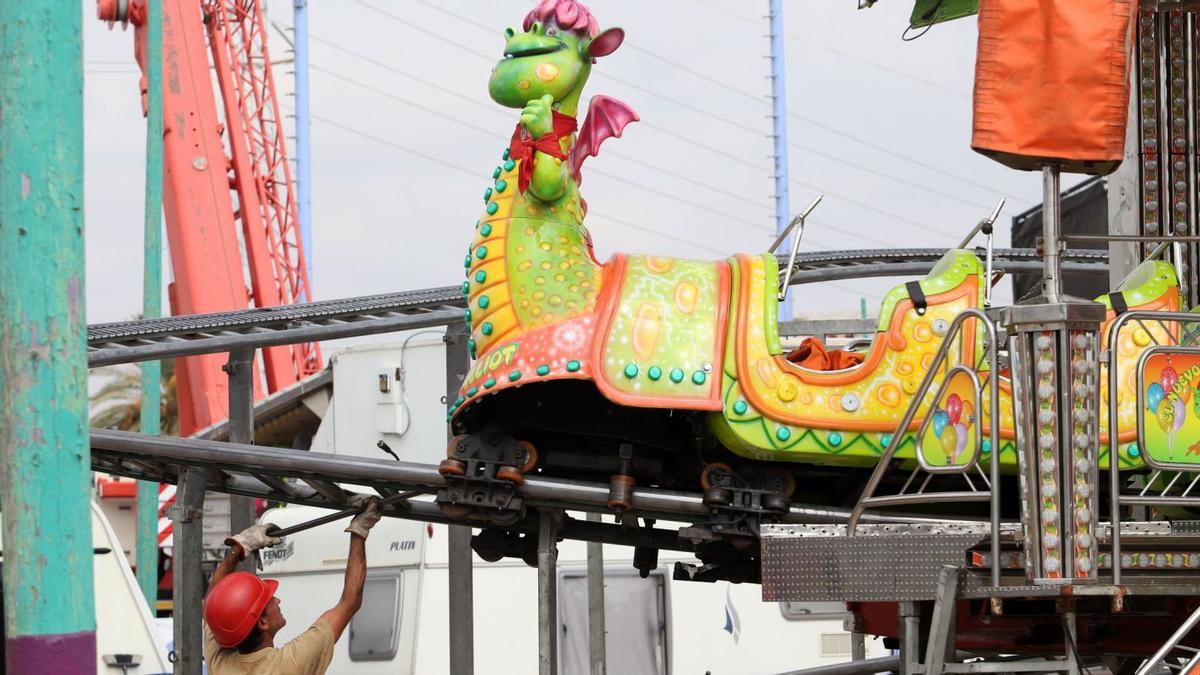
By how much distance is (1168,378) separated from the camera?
685 cm

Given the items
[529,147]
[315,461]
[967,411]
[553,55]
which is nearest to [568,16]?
[553,55]

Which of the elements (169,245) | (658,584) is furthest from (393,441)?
(169,245)

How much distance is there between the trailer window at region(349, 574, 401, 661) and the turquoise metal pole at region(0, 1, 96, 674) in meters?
7.97

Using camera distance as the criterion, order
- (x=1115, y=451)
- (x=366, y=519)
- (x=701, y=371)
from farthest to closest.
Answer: (x=366, y=519) → (x=701, y=371) → (x=1115, y=451)

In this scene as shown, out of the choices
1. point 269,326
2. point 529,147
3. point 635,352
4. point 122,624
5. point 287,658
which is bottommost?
point 122,624

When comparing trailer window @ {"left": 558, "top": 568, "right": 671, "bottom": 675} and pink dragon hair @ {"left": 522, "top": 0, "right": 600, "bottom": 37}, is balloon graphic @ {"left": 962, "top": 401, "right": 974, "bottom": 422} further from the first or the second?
trailer window @ {"left": 558, "top": 568, "right": 671, "bottom": 675}

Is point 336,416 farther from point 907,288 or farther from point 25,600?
A: point 25,600

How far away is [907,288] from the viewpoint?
7297mm

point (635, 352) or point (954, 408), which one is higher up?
point (635, 352)

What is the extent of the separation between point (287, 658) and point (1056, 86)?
316 cm

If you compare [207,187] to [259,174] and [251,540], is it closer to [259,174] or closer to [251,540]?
[259,174]

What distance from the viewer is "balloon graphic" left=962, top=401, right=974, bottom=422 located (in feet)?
21.4

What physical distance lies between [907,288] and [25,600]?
3843 millimetres

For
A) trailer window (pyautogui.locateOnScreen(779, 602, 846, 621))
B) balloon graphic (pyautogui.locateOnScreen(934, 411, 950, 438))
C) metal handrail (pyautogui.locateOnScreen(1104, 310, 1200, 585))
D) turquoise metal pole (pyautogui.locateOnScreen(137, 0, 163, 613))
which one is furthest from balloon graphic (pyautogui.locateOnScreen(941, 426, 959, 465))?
turquoise metal pole (pyautogui.locateOnScreen(137, 0, 163, 613))
